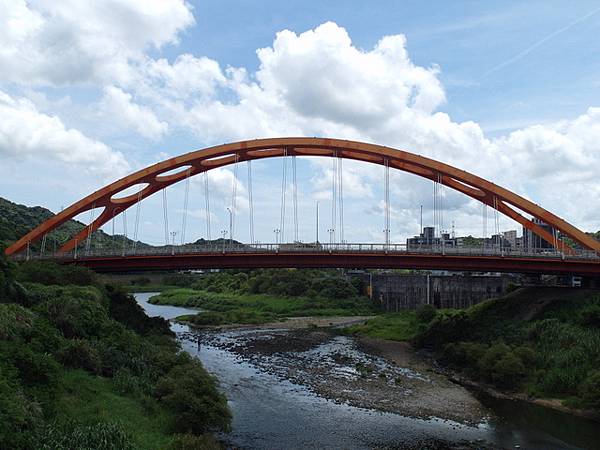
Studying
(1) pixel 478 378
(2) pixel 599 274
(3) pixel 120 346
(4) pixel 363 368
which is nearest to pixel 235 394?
(3) pixel 120 346

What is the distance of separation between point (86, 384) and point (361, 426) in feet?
39.7

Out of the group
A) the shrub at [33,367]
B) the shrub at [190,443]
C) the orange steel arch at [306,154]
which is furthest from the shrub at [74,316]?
the orange steel arch at [306,154]

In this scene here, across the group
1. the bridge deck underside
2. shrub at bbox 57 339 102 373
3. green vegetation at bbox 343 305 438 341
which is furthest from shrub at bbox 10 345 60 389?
green vegetation at bbox 343 305 438 341

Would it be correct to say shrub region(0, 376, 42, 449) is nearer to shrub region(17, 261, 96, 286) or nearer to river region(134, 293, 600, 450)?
river region(134, 293, 600, 450)

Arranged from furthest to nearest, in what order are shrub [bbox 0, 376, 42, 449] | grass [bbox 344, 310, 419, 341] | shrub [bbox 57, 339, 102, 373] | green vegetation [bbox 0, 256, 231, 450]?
grass [bbox 344, 310, 419, 341] → shrub [bbox 57, 339, 102, 373] → green vegetation [bbox 0, 256, 231, 450] → shrub [bbox 0, 376, 42, 449]

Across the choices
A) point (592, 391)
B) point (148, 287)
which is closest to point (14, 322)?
point (592, 391)

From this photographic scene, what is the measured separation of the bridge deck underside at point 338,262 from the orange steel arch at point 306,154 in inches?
102

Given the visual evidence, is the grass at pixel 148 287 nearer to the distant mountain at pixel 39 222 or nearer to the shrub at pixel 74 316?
the distant mountain at pixel 39 222

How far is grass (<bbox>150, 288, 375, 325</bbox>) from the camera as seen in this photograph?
6449 cm

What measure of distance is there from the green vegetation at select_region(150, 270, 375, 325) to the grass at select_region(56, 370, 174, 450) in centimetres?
3974

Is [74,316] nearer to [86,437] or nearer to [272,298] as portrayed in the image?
[86,437]

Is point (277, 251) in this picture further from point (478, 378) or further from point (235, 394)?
point (478, 378)

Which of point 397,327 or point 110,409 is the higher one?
point 110,409

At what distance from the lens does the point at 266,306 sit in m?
74.4
